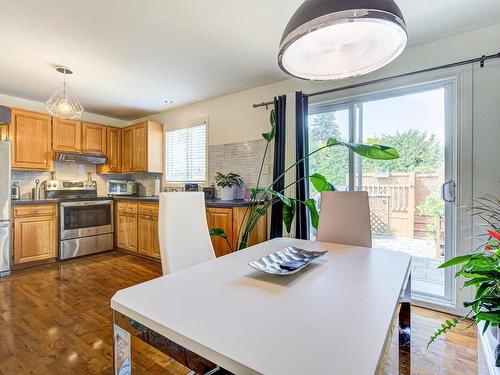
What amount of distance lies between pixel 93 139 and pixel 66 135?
16.6 inches

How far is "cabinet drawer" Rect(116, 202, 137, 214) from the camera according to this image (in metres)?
4.12

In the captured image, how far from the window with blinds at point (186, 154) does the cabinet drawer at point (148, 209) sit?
Answer: 0.76 metres

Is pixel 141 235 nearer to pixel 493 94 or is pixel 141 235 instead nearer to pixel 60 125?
pixel 60 125

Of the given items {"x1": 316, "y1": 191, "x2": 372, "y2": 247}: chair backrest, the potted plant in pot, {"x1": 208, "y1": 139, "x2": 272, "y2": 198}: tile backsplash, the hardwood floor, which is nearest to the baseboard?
the hardwood floor

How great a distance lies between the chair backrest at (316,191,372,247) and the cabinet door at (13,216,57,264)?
12.7 feet

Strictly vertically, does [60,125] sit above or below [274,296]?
above

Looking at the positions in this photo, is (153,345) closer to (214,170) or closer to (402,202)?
(402,202)

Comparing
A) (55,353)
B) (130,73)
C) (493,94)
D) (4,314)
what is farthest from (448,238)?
(4,314)

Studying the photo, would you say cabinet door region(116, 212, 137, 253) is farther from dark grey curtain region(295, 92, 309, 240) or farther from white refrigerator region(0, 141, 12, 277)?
dark grey curtain region(295, 92, 309, 240)

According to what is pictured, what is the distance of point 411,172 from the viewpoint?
2498mm

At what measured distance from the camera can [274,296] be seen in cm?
90

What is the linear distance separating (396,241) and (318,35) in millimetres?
2292

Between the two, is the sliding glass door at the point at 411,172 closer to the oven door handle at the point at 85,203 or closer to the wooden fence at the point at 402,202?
the wooden fence at the point at 402,202

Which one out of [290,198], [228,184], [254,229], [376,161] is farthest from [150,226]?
[376,161]
